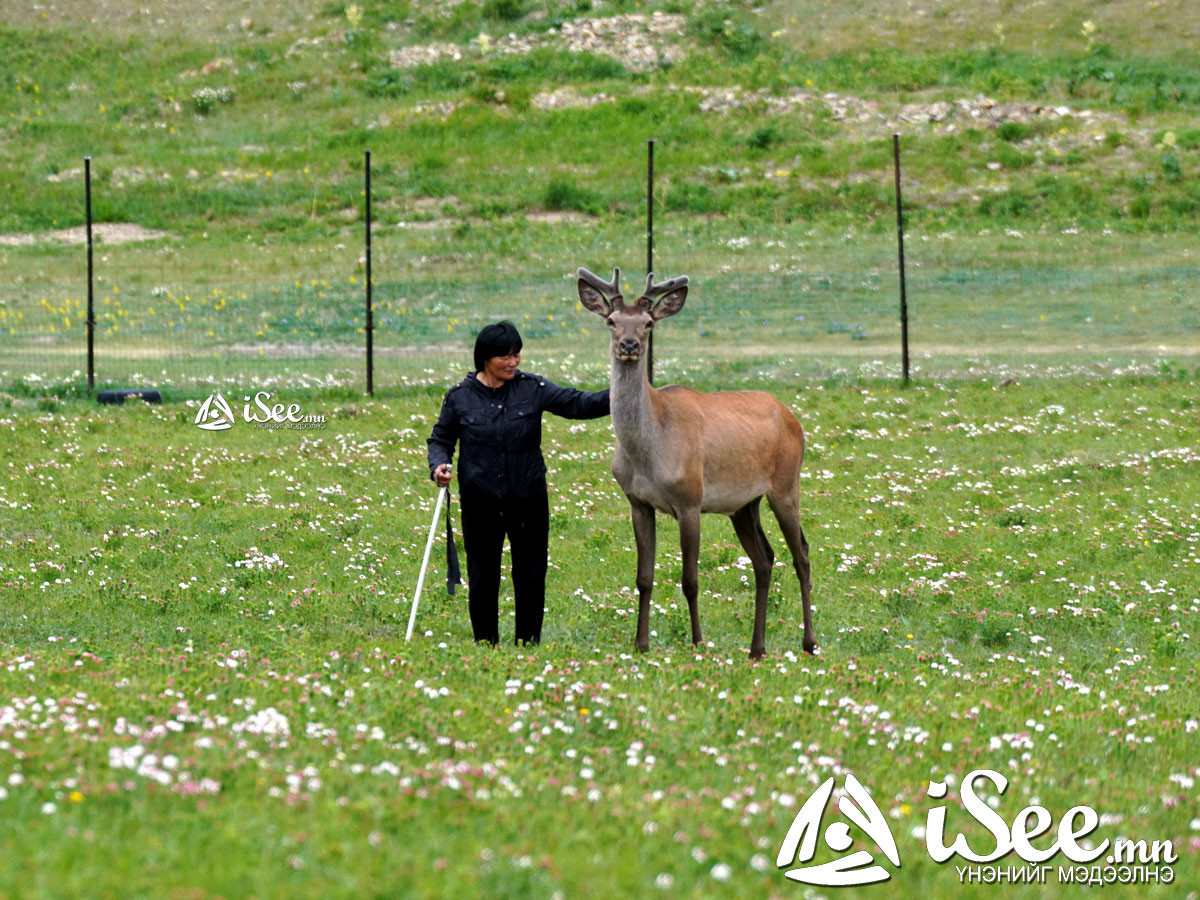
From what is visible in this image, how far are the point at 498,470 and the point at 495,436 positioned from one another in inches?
9.6

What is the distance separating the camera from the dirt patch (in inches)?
1542

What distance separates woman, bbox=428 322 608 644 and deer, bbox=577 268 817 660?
2.15 ft

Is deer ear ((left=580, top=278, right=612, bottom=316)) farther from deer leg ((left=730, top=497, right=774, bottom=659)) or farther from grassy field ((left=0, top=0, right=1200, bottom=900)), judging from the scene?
grassy field ((left=0, top=0, right=1200, bottom=900))

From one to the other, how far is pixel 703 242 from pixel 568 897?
30787mm

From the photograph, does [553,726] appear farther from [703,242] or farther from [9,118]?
[9,118]

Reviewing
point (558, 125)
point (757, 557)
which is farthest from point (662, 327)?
point (558, 125)

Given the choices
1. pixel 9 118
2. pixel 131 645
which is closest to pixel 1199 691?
pixel 131 645

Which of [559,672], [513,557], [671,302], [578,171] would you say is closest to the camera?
[559,672]

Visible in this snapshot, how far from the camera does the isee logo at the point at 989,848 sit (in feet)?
19.6

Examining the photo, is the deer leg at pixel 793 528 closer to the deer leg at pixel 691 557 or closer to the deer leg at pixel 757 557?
the deer leg at pixel 757 557

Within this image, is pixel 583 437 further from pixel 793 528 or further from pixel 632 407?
pixel 632 407

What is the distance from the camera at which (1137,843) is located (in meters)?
6.41

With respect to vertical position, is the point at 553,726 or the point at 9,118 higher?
the point at 9,118

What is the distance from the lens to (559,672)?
30.3ft
